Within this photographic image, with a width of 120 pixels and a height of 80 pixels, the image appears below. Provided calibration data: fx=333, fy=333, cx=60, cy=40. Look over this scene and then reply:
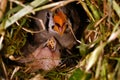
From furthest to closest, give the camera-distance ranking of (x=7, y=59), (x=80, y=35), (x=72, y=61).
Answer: (x=80, y=35), (x=72, y=61), (x=7, y=59)

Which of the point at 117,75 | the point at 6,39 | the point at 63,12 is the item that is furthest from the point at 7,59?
the point at 117,75

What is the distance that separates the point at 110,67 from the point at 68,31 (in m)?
0.58

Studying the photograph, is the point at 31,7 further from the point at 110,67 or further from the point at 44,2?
the point at 110,67

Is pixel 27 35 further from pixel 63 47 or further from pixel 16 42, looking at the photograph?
pixel 63 47

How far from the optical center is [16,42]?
1.83 m

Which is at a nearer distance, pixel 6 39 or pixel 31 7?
pixel 31 7

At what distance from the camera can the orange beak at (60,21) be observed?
1.78 metres

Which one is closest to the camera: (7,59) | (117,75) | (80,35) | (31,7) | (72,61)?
Answer: (117,75)

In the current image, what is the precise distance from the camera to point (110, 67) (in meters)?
1.41

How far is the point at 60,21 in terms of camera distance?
1779mm

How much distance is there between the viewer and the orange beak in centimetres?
178

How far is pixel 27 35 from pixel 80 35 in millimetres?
304

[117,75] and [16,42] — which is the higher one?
[16,42]

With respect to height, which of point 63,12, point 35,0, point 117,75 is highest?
point 35,0
